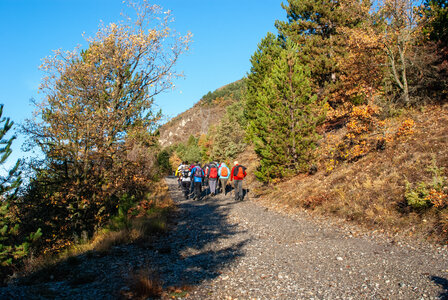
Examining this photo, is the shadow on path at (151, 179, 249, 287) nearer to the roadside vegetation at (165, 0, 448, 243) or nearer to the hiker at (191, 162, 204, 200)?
the roadside vegetation at (165, 0, 448, 243)

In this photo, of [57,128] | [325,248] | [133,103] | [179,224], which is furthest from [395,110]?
[57,128]

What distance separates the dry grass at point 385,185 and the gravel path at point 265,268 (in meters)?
0.83

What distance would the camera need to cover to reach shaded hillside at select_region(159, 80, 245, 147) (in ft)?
328

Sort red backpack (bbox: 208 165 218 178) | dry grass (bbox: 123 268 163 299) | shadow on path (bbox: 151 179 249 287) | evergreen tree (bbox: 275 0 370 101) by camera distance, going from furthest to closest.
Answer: evergreen tree (bbox: 275 0 370 101)
red backpack (bbox: 208 165 218 178)
shadow on path (bbox: 151 179 249 287)
dry grass (bbox: 123 268 163 299)

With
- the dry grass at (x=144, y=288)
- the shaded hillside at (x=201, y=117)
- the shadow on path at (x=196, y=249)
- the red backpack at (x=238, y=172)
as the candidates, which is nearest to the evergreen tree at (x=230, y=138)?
the red backpack at (x=238, y=172)

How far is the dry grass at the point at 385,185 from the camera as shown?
7648mm

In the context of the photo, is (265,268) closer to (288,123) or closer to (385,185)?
(385,185)

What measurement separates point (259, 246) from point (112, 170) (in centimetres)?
651

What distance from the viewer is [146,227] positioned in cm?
975

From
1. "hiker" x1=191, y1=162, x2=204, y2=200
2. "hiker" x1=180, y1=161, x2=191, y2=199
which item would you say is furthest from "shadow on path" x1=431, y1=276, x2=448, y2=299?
"hiker" x1=180, y1=161, x2=191, y2=199

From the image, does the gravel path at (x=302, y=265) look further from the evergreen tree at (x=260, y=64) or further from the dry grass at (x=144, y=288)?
the evergreen tree at (x=260, y=64)

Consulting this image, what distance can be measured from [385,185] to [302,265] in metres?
5.21

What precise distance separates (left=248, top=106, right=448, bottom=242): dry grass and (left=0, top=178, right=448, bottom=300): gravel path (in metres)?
0.83

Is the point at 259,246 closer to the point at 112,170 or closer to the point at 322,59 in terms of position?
the point at 112,170
